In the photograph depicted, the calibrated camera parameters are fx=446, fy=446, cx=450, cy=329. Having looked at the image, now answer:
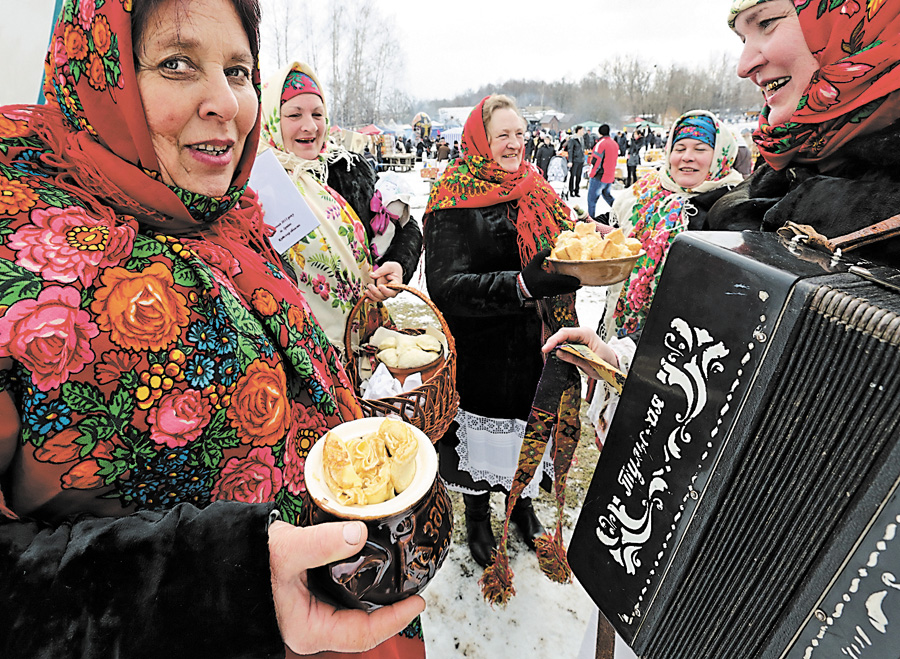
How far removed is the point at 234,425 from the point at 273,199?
1.21m

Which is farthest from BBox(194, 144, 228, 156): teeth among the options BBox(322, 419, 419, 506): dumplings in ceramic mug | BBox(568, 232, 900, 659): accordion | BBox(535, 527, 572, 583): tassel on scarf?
BBox(535, 527, 572, 583): tassel on scarf

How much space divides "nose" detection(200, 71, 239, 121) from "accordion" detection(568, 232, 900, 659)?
1018 mm

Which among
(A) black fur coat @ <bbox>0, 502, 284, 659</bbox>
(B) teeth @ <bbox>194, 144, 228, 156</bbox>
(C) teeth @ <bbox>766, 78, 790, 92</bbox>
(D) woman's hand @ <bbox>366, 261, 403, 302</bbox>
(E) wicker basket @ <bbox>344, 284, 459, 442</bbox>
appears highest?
(C) teeth @ <bbox>766, 78, 790, 92</bbox>

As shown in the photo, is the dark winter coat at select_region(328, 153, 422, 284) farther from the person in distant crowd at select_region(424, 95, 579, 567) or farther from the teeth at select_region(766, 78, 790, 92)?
the teeth at select_region(766, 78, 790, 92)

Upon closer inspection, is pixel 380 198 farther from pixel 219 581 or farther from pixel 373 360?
pixel 219 581

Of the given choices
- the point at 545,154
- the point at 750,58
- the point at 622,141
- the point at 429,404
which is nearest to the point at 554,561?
the point at 429,404

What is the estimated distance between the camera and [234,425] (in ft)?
2.89

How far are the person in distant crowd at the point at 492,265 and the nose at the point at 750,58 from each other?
1.12m

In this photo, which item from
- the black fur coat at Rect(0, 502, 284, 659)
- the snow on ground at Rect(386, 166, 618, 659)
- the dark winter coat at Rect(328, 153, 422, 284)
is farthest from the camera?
the dark winter coat at Rect(328, 153, 422, 284)

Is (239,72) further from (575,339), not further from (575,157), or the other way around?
(575,157)

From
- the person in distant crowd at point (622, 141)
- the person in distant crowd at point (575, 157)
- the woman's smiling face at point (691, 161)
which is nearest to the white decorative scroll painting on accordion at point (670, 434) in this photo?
the woman's smiling face at point (691, 161)

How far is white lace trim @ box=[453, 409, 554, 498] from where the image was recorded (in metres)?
2.36

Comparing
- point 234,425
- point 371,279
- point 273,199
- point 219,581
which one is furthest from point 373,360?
point 219,581

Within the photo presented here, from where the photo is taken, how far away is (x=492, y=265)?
226 centimetres
